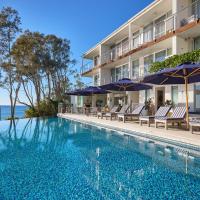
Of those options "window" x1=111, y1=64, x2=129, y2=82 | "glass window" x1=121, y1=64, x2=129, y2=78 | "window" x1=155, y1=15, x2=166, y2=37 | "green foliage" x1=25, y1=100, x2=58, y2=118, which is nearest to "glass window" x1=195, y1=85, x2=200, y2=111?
"window" x1=155, y1=15, x2=166, y2=37

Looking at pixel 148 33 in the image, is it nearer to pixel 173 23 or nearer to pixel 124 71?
pixel 173 23

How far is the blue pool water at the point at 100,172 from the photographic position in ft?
14.8

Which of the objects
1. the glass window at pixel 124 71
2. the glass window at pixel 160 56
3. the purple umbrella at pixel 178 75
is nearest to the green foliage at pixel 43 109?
the glass window at pixel 124 71

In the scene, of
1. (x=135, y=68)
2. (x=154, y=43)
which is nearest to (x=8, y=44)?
(x=135, y=68)

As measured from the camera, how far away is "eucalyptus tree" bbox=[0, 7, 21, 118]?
2578 cm

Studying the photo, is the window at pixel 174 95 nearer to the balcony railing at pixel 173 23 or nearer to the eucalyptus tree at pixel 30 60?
the balcony railing at pixel 173 23

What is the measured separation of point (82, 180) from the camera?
5.19m

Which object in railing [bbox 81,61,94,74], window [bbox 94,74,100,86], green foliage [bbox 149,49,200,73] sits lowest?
green foliage [bbox 149,49,200,73]

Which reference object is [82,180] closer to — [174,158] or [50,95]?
[174,158]

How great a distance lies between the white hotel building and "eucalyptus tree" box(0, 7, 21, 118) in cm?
918

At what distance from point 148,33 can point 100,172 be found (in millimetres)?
16266

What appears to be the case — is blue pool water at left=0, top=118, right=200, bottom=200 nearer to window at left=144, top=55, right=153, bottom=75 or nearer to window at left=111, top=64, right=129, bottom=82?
window at left=144, top=55, right=153, bottom=75

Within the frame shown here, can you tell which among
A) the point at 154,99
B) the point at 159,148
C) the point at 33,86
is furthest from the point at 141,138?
the point at 33,86

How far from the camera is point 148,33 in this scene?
1988cm
